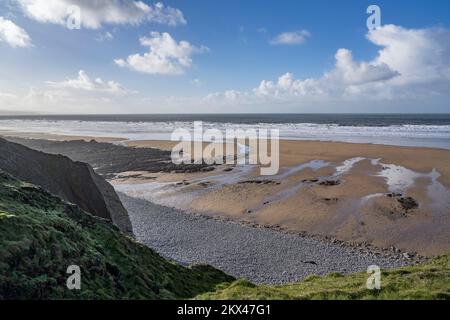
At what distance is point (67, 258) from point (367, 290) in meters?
5.99

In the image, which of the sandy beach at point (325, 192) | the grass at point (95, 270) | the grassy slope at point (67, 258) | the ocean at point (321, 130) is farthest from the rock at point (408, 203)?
the ocean at point (321, 130)

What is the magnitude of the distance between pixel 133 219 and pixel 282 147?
96.9 ft

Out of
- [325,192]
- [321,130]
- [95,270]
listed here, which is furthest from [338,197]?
[321,130]

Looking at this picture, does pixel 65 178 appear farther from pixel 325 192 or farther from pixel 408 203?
pixel 408 203

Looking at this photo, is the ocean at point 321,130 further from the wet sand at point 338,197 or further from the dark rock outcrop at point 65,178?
the dark rock outcrop at point 65,178

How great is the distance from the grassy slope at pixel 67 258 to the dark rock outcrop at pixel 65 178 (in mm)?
2972

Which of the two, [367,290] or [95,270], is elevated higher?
[95,270]

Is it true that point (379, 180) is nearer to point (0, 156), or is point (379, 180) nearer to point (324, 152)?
point (324, 152)

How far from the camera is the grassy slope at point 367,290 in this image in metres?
6.59

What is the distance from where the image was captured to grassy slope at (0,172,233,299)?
16.5 feet

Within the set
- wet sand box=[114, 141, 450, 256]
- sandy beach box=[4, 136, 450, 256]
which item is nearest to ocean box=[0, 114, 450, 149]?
sandy beach box=[4, 136, 450, 256]

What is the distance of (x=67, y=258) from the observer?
580cm

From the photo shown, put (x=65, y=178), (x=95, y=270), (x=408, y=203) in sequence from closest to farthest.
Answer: (x=95, y=270) < (x=65, y=178) < (x=408, y=203)

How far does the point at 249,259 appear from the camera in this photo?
1295cm
